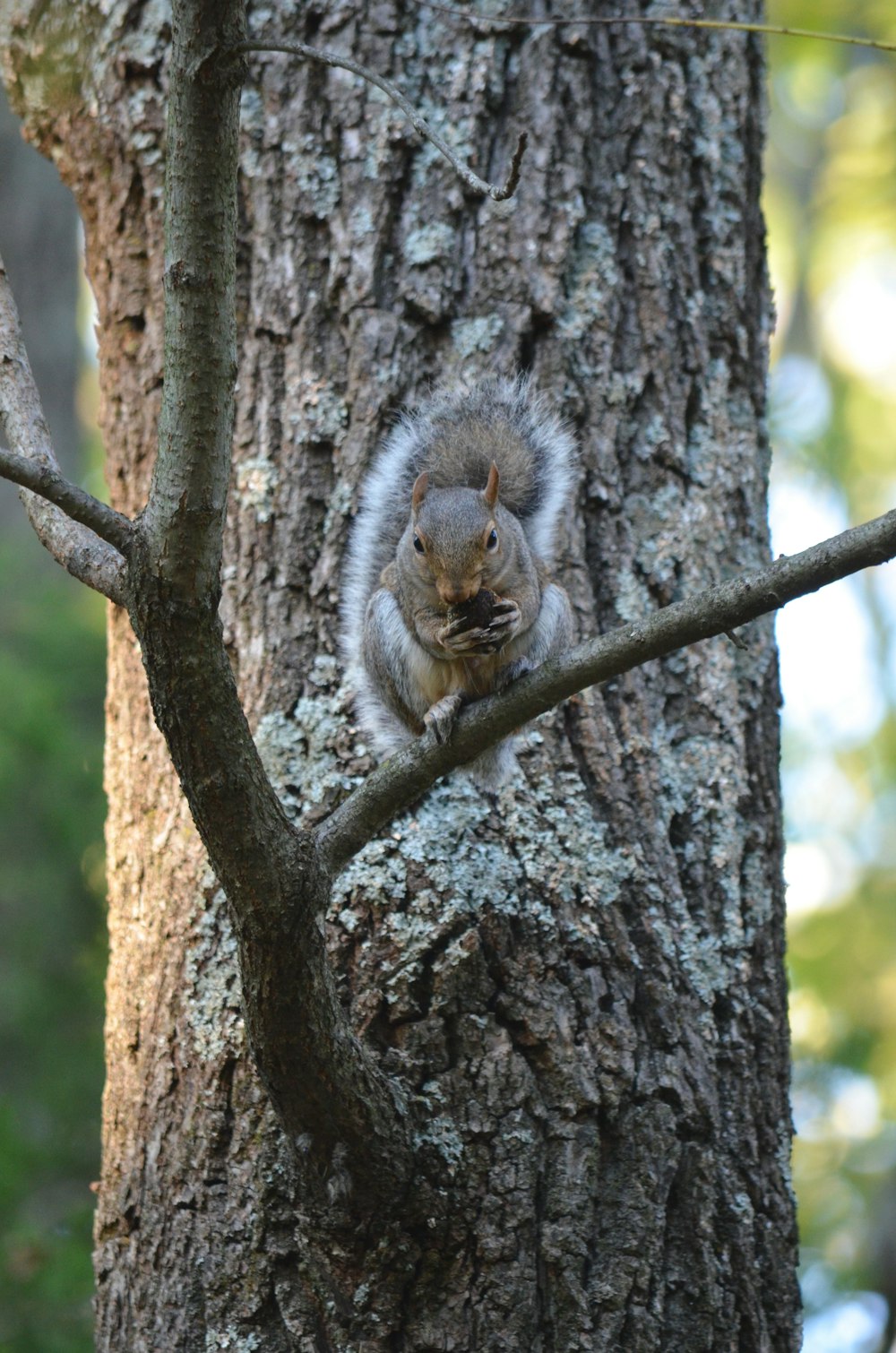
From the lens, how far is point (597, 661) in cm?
151

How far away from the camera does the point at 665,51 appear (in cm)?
235

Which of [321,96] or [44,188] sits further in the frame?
[44,188]

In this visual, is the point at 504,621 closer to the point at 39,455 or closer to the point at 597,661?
the point at 597,661

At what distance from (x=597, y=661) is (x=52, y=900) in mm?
2972

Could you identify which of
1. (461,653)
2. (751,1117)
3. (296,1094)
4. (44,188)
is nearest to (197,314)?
(461,653)

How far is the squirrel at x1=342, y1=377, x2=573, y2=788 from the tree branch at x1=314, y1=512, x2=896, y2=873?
1.38 ft

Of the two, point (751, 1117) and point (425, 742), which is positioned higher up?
point (425, 742)

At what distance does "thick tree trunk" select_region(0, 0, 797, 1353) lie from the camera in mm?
1778

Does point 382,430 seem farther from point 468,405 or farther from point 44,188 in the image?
point 44,188

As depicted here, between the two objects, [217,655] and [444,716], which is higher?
[444,716]

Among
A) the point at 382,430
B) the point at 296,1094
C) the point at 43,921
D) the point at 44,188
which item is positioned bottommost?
the point at 296,1094

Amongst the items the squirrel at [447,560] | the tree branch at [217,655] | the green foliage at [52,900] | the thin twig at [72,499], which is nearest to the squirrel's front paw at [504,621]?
the squirrel at [447,560]

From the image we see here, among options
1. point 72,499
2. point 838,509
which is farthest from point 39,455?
point 838,509

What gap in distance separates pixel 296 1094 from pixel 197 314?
89 cm
